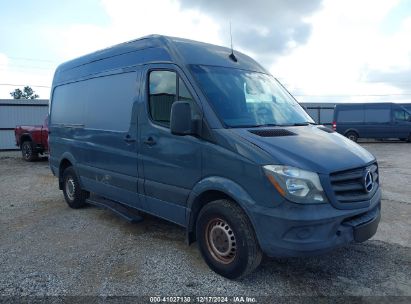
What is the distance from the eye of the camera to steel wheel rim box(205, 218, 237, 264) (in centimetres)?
376

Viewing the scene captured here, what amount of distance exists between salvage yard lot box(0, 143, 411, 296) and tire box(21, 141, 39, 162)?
338 inches

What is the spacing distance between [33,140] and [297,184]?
1304cm

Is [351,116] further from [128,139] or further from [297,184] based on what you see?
[297,184]

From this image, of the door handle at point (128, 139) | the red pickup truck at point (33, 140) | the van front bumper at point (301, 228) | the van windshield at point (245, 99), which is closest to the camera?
the van front bumper at point (301, 228)

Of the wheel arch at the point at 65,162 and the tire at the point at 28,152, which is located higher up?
the wheel arch at the point at 65,162

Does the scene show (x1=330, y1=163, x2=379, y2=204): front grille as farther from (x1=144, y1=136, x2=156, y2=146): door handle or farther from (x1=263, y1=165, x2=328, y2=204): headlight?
(x1=144, y1=136, x2=156, y2=146): door handle

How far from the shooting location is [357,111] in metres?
22.1

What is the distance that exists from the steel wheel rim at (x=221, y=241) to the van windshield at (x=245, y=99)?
1.03 meters

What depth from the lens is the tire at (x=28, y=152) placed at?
14.3 metres

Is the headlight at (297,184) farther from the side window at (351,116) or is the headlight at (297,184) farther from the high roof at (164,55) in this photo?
the side window at (351,116)

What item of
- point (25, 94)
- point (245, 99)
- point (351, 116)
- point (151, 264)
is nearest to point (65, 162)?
point (151, 264)

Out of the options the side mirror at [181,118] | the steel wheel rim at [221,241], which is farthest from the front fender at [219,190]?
the side mirror at [181,118]

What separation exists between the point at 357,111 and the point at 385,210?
17.0 metres

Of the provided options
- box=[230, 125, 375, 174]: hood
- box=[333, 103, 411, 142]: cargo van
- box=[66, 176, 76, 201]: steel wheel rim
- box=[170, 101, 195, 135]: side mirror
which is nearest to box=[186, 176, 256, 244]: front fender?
box=[230, 125, 375, 174]: hood
